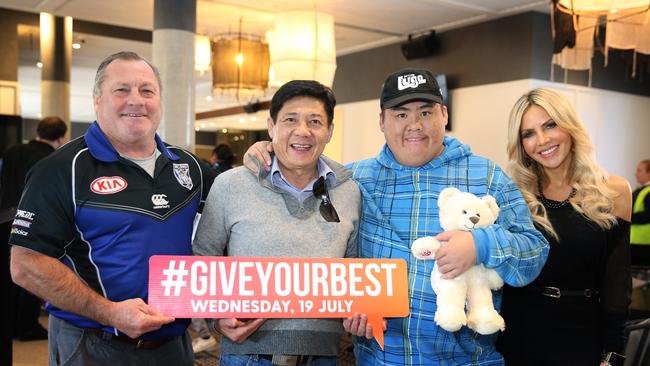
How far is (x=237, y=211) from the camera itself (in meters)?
1.86

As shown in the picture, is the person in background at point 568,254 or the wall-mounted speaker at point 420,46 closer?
the person in background at point 568,254

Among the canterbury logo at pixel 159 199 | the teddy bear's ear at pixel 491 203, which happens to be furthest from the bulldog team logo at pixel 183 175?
the teddy bear's ear at pixel 491 203

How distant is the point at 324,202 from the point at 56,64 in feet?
26.4

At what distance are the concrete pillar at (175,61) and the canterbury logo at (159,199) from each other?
12.4 ft

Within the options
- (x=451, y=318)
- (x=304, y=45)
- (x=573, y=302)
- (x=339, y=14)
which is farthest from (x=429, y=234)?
Answer: (x=339, y=14)

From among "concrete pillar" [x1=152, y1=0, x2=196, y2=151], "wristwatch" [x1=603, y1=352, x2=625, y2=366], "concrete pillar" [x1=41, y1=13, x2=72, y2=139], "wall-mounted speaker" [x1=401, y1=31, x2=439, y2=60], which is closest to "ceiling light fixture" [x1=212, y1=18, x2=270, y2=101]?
"concrete pillar" [x1=152, y1=0, x2=196, y2=151]

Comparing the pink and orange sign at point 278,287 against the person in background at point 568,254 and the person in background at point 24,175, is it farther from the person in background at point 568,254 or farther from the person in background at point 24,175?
the person in background at point 24,175

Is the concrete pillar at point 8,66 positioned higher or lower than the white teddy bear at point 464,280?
higher

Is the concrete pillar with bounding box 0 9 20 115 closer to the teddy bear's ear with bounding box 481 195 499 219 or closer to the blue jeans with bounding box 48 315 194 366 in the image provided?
the blue jeans with bounding box 48 315 194 366

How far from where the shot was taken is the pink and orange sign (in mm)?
1757

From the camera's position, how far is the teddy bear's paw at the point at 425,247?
1.72m

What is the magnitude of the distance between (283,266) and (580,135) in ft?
3.90

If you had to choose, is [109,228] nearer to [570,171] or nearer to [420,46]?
[570,171]

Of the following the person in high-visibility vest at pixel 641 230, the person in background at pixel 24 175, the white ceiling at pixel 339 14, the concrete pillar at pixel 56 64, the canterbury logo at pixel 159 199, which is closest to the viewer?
the canterbury logo at pixel 159 199
